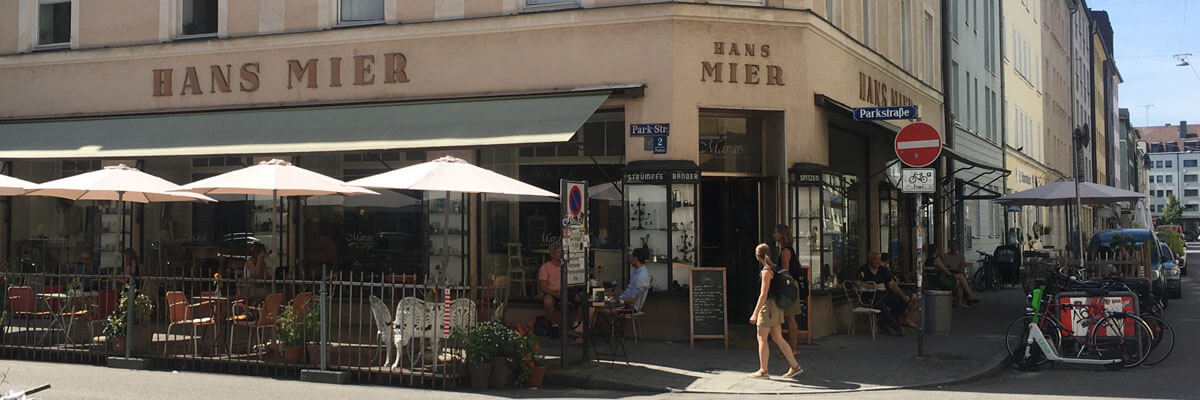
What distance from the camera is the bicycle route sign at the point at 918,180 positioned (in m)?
12.7

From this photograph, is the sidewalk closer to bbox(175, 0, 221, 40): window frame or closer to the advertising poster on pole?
the advertising poster on pole

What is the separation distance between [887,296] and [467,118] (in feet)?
21.4

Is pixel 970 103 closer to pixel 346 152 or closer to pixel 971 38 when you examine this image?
pixel 971 38

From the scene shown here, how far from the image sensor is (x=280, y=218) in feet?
55.8

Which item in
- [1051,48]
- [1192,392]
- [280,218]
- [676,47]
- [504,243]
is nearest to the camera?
[1192,392]

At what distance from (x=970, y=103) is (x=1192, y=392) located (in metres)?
19.0

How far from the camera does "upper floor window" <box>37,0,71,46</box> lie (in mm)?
18891

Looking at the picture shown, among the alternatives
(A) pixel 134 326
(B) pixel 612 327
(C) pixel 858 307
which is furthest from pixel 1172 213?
(A) pixel 134 326

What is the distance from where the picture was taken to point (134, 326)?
12.3m

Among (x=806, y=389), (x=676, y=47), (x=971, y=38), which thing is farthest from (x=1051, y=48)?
(x=806, y=389)

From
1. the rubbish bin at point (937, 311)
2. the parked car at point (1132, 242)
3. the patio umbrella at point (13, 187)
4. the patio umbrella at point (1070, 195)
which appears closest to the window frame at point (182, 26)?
the patio umbrella at point (13, 187)

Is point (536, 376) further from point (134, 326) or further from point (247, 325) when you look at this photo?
point (134, 326)

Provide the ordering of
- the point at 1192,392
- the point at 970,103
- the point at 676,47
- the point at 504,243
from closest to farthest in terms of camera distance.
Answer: the point at 1192,392 → the point at 676,47 → the point at 504,243 → the point at 970,103

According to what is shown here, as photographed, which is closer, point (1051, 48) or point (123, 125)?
point (123, 125)
